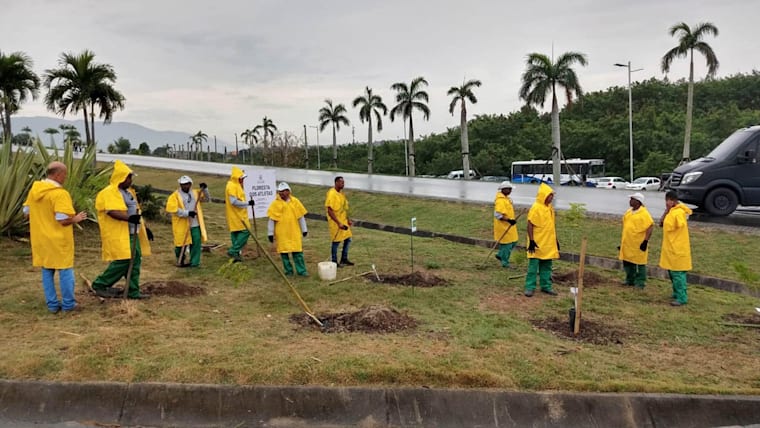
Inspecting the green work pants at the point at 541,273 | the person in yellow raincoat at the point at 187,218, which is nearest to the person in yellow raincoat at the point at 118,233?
the person in yellow raincoat at the point at 187,218

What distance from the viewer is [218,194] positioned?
22.6 meters

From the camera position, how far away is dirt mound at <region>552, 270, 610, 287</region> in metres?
8.60

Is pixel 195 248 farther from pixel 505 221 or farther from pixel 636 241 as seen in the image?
pixel 636 241

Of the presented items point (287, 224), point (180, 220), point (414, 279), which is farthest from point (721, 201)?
point (180, 220)

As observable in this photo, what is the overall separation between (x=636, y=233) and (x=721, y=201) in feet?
21.7

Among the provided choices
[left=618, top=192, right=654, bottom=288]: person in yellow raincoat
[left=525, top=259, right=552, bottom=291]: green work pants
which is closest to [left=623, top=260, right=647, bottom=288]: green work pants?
[left=618, top=192, right=654, bottom=288]: person in yellow raincoat

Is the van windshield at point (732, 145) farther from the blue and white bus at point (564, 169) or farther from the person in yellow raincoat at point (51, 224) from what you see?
the blue and white bus at point (564, 169)

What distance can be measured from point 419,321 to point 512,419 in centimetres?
214

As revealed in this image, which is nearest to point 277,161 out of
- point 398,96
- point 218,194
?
point 398,96

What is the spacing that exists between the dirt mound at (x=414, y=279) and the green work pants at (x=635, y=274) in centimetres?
282

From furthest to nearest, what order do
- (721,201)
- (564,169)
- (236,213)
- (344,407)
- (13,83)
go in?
(564,169) → (13,83) → (721,201) → (236,213) → (344,407)

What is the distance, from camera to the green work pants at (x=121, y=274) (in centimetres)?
651

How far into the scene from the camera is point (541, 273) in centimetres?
792

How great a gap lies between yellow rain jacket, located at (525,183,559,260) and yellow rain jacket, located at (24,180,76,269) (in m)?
5.83
